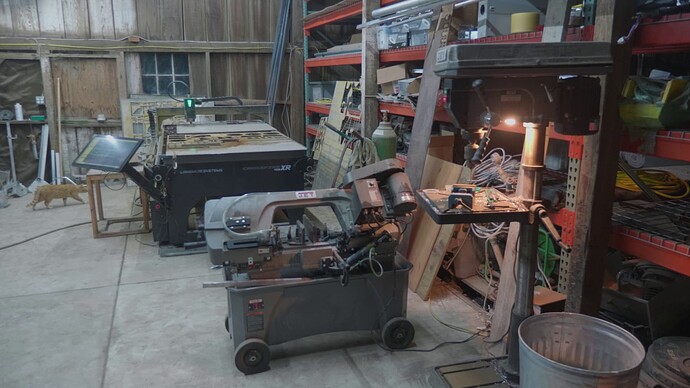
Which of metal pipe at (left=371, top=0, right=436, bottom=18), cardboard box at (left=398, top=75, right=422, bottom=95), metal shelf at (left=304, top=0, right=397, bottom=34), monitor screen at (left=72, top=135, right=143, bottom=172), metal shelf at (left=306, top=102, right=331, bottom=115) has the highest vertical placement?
metal shelf at (left=304, top=0, right=397, bottom=34)

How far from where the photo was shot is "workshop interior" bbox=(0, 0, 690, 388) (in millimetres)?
1779

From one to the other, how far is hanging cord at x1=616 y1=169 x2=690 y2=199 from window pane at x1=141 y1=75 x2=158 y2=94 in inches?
227

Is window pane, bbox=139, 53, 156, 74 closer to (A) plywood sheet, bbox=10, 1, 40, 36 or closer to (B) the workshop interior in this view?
(A) plywood sheet, bbox=10, 1, 40, 36

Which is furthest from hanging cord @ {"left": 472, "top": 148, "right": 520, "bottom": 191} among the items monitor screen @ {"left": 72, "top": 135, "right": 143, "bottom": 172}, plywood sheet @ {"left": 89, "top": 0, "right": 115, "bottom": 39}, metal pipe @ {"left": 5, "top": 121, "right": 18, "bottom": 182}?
metal pipe @ {"left": 5, "top": 121, "right": 18, "bottom": 182}

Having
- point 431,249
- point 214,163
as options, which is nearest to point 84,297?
point 214,163

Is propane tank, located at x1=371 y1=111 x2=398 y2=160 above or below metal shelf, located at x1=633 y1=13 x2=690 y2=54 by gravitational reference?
below

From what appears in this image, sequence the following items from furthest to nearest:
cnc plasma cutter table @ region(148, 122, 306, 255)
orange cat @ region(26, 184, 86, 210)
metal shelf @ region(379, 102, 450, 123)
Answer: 1. orange cat @ region(26, 184, 86, 210)
2. cnc plasma cutter table @ region(148, 122, 306, 255)
3. metal shelf @ region(379, 102, 450, 123)

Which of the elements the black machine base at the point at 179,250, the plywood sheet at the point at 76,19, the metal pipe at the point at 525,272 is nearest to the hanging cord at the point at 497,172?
the metal pipe at the point at 525,272

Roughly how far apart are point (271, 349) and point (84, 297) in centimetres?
142

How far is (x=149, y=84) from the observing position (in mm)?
6602

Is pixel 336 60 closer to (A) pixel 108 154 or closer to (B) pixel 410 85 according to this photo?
(B) pixel 410 85

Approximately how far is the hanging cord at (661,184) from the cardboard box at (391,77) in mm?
1817

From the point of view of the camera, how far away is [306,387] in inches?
91.1

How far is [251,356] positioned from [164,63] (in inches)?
206
